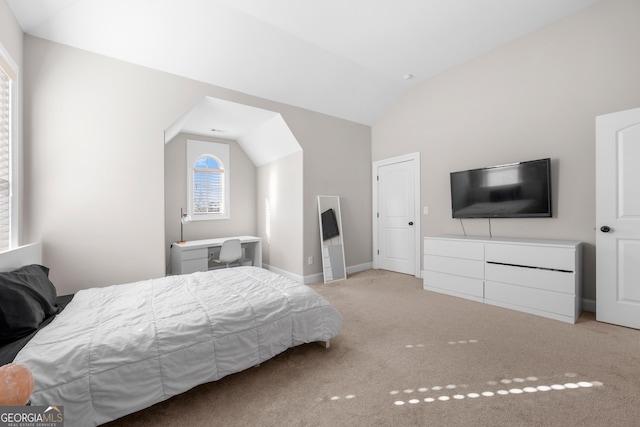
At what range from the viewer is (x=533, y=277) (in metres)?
2.89

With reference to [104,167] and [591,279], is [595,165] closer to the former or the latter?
[591,279]

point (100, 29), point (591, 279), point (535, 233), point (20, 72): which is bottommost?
point (591, 279)

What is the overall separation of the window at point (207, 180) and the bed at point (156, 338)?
256cm

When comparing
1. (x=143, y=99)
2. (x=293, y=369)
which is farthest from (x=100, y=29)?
(x=293, y=369)

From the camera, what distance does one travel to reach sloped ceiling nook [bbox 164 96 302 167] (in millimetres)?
3715

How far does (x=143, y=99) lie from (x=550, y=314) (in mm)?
4866

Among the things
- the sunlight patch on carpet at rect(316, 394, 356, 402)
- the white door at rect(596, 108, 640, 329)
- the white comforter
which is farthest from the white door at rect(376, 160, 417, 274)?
the sunlight patch on carpet at rect(316, 394, 356, 402)

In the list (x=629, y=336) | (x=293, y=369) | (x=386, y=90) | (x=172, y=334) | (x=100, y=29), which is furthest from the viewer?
(x=386, y=90)

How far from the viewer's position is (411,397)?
1.65 meters

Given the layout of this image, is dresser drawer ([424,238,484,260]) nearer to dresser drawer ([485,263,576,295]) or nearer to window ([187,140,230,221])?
dresser drawer ([485,263,576,295])

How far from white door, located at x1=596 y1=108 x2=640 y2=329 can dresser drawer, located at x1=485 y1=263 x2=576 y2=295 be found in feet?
Result: 0.99

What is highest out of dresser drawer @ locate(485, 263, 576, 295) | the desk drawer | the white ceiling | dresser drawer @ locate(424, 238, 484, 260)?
the white ceiling

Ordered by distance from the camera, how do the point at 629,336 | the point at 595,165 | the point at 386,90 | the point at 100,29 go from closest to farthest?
the point at 629,336 < the point at 100,29 < the point at 595,165 < the point at 386,90

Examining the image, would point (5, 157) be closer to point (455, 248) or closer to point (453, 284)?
point (455, 248)
